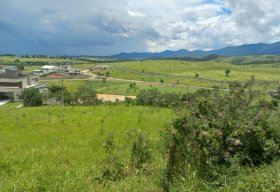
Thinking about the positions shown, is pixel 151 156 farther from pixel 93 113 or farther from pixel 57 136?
pixel 93 113

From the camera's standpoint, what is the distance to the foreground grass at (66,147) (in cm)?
875

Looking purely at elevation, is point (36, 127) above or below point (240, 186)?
below

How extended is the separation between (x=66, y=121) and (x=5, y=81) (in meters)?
69.4

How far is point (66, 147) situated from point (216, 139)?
6.69 metres

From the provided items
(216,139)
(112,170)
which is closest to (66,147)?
(112,170)

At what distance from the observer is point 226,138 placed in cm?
866

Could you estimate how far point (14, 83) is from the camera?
82250 mm

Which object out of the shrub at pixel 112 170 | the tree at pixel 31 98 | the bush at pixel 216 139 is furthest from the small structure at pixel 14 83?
the bush at pixel 216 139

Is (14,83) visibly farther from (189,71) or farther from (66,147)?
(189,71)

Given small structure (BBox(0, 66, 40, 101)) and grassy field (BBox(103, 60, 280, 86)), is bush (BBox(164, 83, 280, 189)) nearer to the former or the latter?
small structure (BBox(0, 66, 40, 101))

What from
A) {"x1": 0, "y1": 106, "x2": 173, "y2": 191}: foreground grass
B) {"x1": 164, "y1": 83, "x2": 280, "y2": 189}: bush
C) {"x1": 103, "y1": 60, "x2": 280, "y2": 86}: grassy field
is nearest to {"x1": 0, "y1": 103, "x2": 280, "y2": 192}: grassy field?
{"x1": 0, "y1": 106, "x2": 173, "y2": 191}: foreground grass

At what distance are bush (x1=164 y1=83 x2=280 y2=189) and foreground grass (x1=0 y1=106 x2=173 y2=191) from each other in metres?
1.00

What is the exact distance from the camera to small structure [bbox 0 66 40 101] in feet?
256

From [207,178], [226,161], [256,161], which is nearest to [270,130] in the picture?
[256,161]
